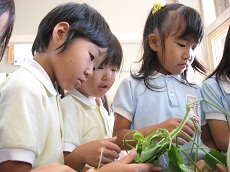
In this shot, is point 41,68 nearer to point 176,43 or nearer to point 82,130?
point 82,130

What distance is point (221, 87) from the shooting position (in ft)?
2.77

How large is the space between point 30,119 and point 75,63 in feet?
0.70

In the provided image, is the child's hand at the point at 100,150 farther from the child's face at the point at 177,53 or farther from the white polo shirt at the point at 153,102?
the child's face at the point at 177,53

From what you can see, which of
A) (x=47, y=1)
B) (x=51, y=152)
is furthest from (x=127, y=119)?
(x=47, y=1)

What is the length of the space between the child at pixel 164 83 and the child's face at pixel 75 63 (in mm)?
149

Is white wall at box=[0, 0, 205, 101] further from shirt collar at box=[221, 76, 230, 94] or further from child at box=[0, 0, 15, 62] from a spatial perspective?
child at box=[0, 0, 15, 62]

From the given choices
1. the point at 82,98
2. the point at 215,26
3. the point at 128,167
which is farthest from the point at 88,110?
the point at 215,26

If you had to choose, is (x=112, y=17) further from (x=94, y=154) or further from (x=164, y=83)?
(x=94, y=154)

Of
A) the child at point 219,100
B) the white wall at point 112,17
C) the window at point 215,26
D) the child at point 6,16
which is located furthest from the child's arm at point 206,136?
the white wall at point 112,17

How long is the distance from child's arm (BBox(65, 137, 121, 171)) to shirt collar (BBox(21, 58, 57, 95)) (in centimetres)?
17

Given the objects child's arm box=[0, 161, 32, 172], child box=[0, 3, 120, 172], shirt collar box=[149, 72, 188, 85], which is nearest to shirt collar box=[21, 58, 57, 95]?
child box=[0, 3, 120, 172]

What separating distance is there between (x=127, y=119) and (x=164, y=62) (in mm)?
215

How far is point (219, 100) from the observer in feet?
2.73

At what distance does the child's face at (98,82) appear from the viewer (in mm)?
915
